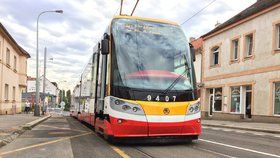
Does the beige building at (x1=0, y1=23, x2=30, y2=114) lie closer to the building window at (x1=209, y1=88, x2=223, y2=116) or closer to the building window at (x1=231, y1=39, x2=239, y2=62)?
the building window at (x1=231, y1=39, x2=239, y2=62)

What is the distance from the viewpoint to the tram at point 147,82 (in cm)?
1025

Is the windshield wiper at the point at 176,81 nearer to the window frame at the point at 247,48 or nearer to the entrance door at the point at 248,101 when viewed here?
the window frame at the point at 247,48

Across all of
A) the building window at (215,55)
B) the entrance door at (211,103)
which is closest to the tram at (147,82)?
the building window at (215,55)

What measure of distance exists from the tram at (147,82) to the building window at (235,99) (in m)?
21.2

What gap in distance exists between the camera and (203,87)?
3909 centimetres

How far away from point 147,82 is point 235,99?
2308 cm

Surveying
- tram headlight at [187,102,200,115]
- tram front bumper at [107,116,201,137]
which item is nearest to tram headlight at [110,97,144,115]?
tram front bumper at [107,116,201,137]

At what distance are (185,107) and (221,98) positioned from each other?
25307mm

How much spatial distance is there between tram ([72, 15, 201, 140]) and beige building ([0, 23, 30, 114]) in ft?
74.1

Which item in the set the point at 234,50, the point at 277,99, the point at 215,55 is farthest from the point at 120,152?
the point at 215,55

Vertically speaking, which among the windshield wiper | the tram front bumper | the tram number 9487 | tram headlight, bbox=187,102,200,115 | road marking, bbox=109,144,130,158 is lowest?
road marking, bbox=109,144,130,158

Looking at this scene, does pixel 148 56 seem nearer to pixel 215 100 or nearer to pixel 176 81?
pixel 176 81

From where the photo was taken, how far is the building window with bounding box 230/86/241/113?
105ft

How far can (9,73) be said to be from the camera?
39.3m
